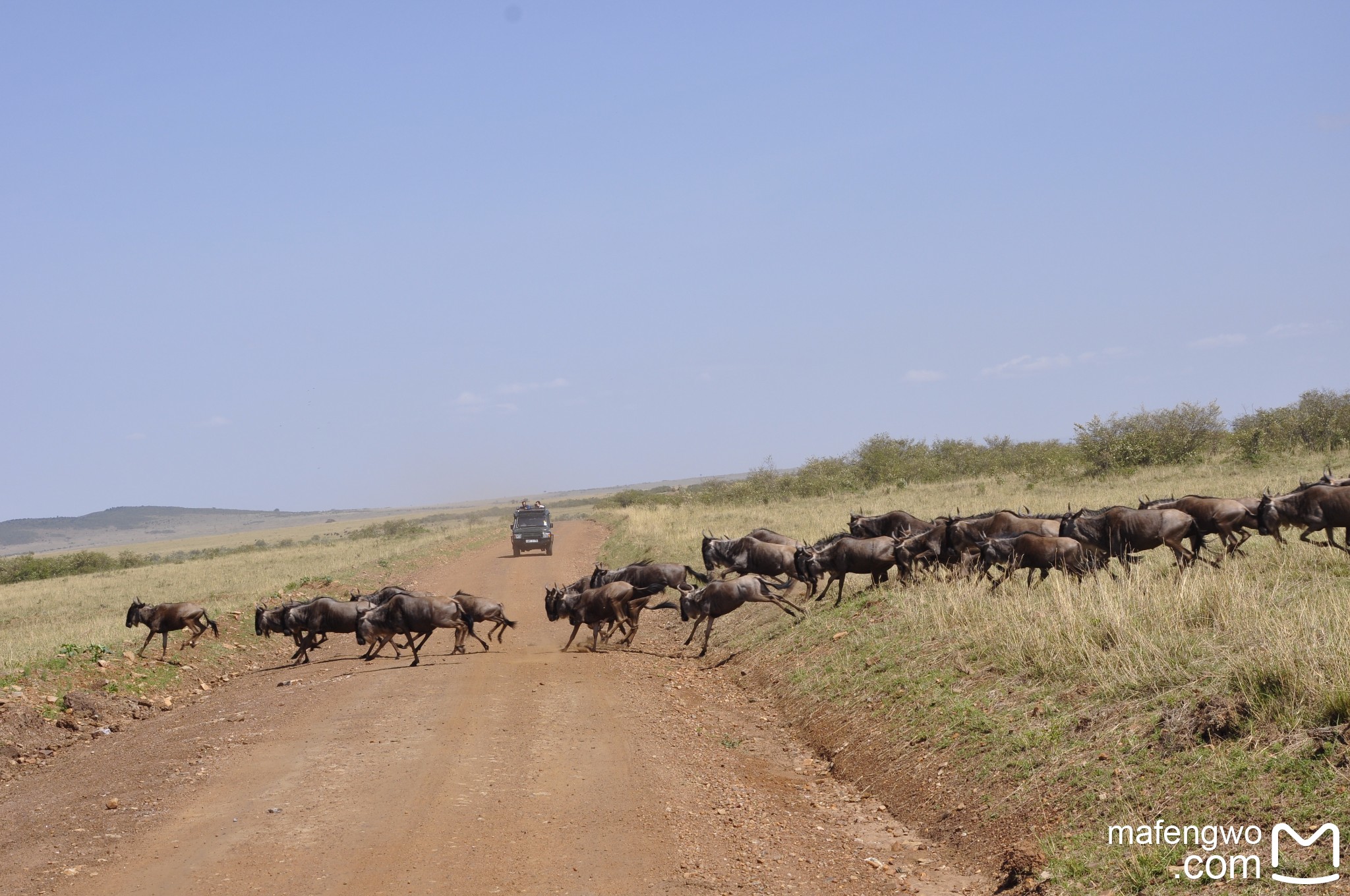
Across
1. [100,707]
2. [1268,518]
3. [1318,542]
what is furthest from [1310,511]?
[100,707]

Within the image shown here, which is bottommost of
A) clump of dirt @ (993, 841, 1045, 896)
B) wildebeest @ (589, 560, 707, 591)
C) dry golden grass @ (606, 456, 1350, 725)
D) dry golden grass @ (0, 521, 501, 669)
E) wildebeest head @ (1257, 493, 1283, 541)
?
clump of dirt @ (993, 841, 1045, 896)

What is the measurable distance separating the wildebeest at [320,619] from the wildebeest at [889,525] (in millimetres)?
8655

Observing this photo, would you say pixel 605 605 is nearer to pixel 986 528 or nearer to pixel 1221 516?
pixel 986 528

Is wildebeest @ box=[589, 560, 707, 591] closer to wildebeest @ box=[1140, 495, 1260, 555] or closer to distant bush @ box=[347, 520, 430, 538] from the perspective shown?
wildebeest @ box=[1140, 495, 1260, 555]

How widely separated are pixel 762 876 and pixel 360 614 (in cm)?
1127

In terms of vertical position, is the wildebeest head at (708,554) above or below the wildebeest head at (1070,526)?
below

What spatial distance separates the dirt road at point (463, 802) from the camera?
6.46 metres

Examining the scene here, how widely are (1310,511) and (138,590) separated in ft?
116

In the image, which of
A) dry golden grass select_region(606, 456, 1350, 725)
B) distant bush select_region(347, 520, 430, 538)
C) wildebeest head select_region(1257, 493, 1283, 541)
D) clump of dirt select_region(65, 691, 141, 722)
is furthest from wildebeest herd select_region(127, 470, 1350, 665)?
distant bush select_region(347, 520, 430, 538)

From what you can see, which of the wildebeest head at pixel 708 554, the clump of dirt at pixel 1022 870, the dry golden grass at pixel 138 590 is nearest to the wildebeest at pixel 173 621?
the dry golden grass at pixel 138 590

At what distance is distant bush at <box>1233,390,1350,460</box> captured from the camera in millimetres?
37531

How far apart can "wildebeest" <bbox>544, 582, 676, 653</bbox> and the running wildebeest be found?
2.31m

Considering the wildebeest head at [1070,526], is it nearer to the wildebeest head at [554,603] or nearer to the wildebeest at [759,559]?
the wildebeest at [759,559]

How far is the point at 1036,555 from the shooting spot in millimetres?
13633
